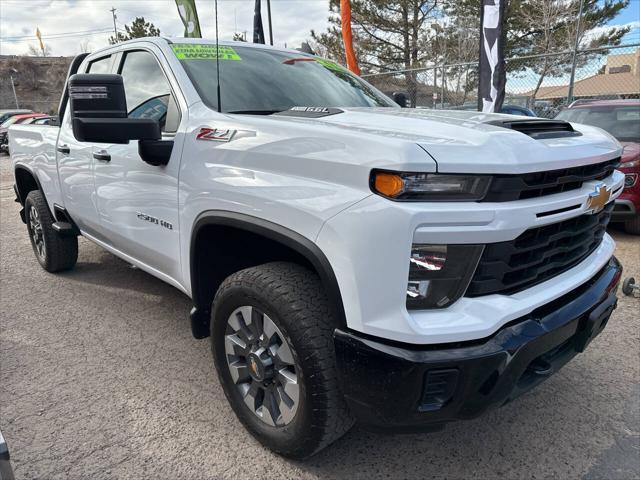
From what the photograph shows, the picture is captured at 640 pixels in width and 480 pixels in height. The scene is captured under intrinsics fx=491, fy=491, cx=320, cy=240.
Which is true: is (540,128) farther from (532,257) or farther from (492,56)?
(492,56)

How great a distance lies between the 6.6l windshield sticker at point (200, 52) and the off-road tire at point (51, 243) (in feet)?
7.44

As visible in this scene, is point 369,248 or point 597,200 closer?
point 369,248

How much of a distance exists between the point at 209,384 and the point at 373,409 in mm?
1376

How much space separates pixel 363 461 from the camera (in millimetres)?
2211

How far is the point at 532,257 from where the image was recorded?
179cm

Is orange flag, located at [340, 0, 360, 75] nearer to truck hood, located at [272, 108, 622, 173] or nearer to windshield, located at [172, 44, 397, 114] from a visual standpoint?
windshield, located at [172, 44, 397, 114]

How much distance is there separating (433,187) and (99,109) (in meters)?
1.58

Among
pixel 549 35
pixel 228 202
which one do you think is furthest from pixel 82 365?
pixel 549 35

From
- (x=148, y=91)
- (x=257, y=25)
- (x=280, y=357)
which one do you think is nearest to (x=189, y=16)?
(x=257, y=25)

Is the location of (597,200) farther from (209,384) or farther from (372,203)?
(209,384)

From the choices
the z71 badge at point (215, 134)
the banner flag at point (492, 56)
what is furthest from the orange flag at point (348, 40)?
the z71 badge at point (215, 134)

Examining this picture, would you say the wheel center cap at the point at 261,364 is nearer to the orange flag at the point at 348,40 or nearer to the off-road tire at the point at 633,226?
the off-road tire at the point at 633,226

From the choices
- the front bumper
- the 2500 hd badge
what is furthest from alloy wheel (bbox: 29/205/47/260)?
the front bumper

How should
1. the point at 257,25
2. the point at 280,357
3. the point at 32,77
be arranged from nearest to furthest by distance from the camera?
the point at 280,357 → the point at 257,25 → the point at 32,77
